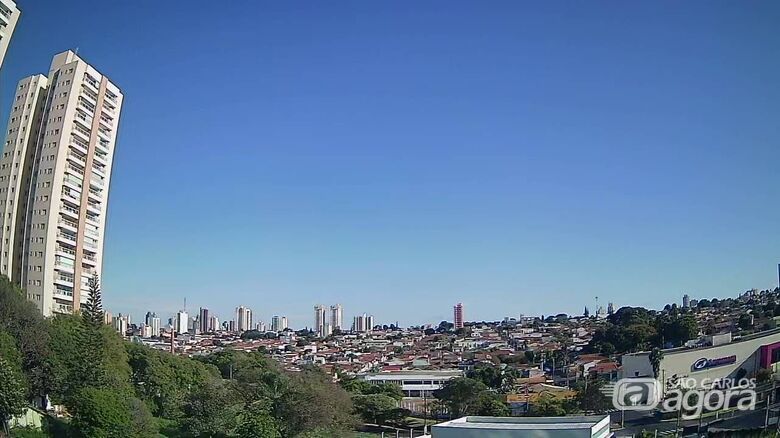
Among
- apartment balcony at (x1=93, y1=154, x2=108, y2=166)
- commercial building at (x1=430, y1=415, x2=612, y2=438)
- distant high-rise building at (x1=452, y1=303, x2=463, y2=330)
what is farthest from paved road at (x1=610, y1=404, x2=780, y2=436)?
distant high-rise building at (x1=452, y1=303, x2=463, y2=330)

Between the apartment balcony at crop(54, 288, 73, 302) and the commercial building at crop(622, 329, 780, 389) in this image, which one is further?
the commercial building at crop(622, 329, 780, 389)

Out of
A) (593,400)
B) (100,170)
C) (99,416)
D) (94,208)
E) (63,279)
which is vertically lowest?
(593,400)

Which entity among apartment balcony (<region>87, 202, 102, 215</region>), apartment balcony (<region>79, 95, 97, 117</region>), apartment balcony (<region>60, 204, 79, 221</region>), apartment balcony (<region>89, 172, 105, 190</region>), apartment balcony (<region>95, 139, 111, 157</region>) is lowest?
apartment balcony (<region>60, 204, 79, 221</region>)

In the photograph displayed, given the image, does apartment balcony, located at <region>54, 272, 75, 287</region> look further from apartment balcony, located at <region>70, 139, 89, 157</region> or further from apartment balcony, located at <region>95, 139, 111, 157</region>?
apartment balcony, located at <region>95, 139, 111, 157</region>

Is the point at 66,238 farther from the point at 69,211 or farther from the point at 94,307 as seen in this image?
the point at 94,307

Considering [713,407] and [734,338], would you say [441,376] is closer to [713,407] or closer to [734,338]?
[734,338]

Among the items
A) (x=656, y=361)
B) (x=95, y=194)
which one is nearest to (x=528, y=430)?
(x=656, y=361)
